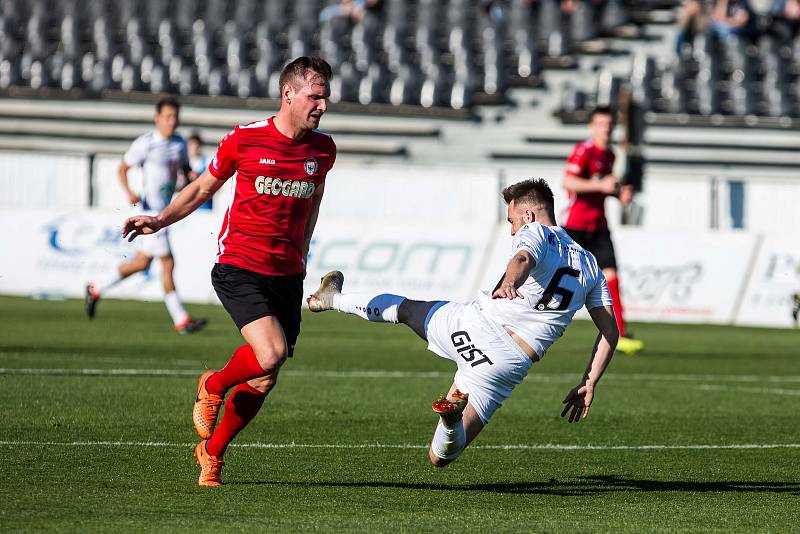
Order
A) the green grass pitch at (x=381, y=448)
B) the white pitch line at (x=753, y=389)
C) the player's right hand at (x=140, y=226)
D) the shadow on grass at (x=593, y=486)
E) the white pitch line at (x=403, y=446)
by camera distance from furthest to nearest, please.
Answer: the white pitch line at (x=753, y=389)
the white pitch line at (x=403, y=446)
the shadow on grass at (x=593, y=486)
the player's right hand at (x=140, y=226)
the green grass pitch at (x=381, y=448)

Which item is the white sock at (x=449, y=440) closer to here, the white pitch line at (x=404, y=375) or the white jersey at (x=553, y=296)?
the white jersey at (x=553, y=296)

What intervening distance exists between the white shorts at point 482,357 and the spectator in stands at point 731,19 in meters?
23.0

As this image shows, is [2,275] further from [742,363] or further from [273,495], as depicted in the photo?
[273,495]

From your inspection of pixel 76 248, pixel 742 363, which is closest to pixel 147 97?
pixel 76 248

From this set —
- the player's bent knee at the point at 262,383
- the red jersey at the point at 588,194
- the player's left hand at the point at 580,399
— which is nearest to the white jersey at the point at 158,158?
the red jersey at the point at 588,194

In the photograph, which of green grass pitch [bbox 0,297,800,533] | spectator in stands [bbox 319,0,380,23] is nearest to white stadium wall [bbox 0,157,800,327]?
green grass pitch [bbox 0,297,800,533]

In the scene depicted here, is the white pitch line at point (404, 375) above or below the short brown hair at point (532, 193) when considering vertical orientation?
below

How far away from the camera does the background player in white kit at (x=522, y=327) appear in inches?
285

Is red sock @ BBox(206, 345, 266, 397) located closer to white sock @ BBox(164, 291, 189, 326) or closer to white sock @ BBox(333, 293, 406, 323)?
white sock @ BBox(333, 293, 406, 323)

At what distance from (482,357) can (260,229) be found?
1.30 meters

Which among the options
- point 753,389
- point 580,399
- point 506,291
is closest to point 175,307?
point 753,389

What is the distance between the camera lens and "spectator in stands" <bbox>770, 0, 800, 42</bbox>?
29.6 meters

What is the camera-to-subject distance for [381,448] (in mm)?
8844

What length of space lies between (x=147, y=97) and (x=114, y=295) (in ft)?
24.6
